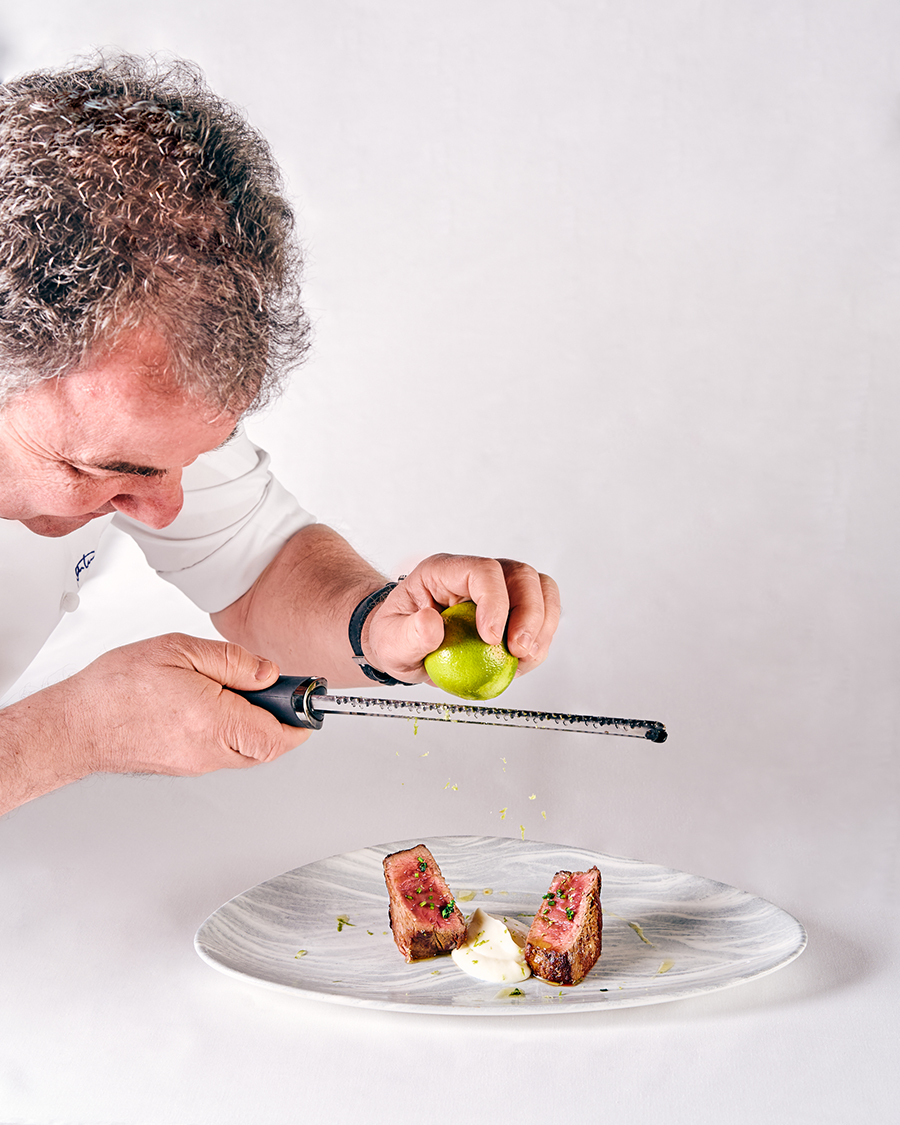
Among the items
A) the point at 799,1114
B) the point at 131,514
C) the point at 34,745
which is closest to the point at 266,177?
the point at 131,514

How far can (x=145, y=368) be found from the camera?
149cm

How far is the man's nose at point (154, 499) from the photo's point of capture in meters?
1.72

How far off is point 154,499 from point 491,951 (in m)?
0.87

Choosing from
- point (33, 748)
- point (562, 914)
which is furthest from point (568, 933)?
point (33, 748)

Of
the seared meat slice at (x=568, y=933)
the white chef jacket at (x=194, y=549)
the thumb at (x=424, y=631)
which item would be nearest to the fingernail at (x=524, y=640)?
the thumb at (x=424, y=631)

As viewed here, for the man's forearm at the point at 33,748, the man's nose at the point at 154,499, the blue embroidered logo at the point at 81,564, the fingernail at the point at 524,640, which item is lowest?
the man's forearm at the point at 33,748

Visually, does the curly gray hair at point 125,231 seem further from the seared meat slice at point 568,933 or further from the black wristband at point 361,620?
the seared meat slice at point 568,933

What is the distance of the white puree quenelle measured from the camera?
171cm

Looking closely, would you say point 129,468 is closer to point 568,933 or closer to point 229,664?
point 229,664

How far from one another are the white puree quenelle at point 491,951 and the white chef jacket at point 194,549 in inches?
40.6

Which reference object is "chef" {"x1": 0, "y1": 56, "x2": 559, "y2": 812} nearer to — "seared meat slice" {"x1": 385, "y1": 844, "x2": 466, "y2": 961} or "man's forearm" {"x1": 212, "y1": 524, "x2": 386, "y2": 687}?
"man's forearm" {"x1": 212, "y1": 524, "x2": 386, "y2": 687}

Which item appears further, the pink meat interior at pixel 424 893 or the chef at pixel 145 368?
the pink meat interior at pixel 424 893

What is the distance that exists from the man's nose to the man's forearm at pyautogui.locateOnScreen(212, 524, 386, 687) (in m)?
0.57

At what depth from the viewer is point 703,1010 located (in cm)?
166
